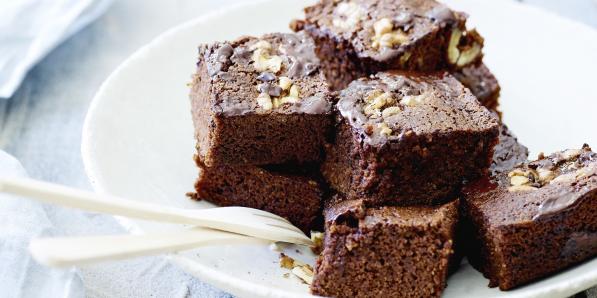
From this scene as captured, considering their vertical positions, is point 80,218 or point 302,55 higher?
point 302,55

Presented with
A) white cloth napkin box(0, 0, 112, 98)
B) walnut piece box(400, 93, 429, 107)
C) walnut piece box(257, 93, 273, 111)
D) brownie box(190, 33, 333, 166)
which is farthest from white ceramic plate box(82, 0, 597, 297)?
white cloth napkin box(0, 0, 112, 98)

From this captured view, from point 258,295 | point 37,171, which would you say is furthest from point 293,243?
point 37,171

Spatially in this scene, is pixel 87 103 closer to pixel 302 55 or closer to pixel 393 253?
pixel 302 55

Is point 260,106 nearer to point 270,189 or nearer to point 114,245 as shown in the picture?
point 270,189

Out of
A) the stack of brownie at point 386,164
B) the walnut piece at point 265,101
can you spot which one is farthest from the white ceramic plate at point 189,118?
the walnut piece at point 265,101

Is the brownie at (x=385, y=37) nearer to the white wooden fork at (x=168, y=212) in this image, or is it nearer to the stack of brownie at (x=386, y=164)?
the stack of brownie at (x=386, y=164)

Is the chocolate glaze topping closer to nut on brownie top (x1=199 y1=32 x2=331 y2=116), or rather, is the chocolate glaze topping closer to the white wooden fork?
nut on brownie top (x1=199 y1=32 x2=331 y2=116)

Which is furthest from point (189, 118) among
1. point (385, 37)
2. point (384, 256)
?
point (384, 256)
